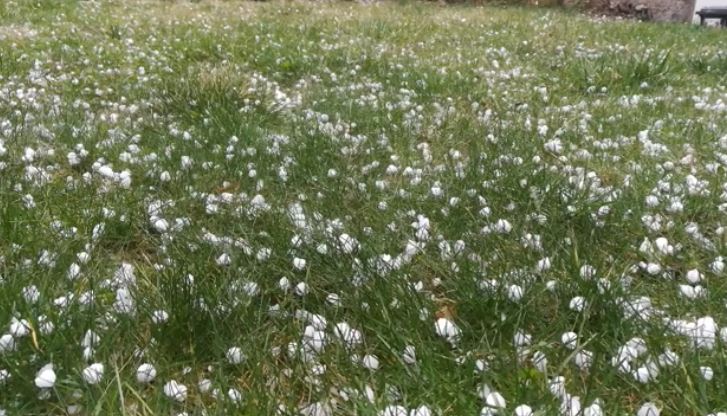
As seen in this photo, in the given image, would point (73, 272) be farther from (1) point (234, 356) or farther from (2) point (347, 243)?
(2) point (347, 243)

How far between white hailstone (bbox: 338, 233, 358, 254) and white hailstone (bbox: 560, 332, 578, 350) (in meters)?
1.15

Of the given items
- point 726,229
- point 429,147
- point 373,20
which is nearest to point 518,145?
point 429,147

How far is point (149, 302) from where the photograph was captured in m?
2.63

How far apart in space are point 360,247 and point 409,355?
858mm

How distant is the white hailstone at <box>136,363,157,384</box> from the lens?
225 centimetres

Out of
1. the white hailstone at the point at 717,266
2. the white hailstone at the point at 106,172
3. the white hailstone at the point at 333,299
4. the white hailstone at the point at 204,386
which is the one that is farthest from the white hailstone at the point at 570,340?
the white hailstone at the point at 106,172

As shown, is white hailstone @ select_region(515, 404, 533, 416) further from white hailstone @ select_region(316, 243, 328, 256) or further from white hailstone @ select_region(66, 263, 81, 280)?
white hailstone @ select_region(66, 263, 81, 280)

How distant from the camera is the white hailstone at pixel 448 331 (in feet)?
8.00

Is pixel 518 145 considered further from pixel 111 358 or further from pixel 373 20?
pixel 373 20

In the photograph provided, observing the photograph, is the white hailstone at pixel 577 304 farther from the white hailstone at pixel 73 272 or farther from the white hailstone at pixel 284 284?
the white hailstone at pixel 73 272

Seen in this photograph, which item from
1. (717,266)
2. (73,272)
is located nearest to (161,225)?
(73,272)

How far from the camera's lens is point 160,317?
2.51 metres

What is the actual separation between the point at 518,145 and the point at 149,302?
3.37m

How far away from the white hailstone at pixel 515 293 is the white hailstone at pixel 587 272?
1.12 ft
